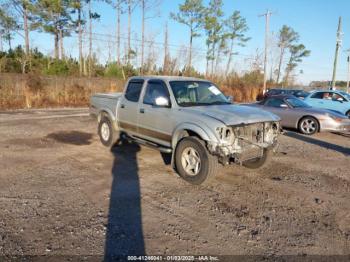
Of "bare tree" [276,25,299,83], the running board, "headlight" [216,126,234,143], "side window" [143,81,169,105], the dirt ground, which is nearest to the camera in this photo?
the dirt ground

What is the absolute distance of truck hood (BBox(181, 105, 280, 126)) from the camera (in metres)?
4.81

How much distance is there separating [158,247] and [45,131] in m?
8.06

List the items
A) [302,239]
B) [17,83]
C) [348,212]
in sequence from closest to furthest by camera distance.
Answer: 1. [302,239]
2. [348,212]
3. [17,83]

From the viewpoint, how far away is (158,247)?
121 inches

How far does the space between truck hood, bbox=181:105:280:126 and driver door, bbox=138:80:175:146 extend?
1.71ft

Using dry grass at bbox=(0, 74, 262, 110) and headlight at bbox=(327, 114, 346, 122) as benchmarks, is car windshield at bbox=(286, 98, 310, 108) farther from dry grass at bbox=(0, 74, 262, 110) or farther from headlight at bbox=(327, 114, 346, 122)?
dry grass at bbox=(0, 74, 262, 110)

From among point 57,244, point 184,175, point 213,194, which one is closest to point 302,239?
point 213,194

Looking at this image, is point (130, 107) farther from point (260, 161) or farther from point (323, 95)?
point (323, 95)

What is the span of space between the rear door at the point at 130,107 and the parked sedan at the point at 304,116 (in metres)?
6.60

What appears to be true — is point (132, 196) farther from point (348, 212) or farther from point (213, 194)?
point (348, 212)

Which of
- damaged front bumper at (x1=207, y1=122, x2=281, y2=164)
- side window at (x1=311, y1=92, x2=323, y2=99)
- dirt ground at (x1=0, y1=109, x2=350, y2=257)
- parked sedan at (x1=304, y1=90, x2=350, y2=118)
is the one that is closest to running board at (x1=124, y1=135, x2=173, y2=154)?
dirt ground at (x1=0, y1=109, x2=350, y2=257)

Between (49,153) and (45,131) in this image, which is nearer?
(49,153)

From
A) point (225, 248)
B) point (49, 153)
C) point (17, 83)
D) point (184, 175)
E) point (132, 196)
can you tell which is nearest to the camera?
point (225, 248)

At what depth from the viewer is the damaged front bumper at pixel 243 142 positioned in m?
4.67
